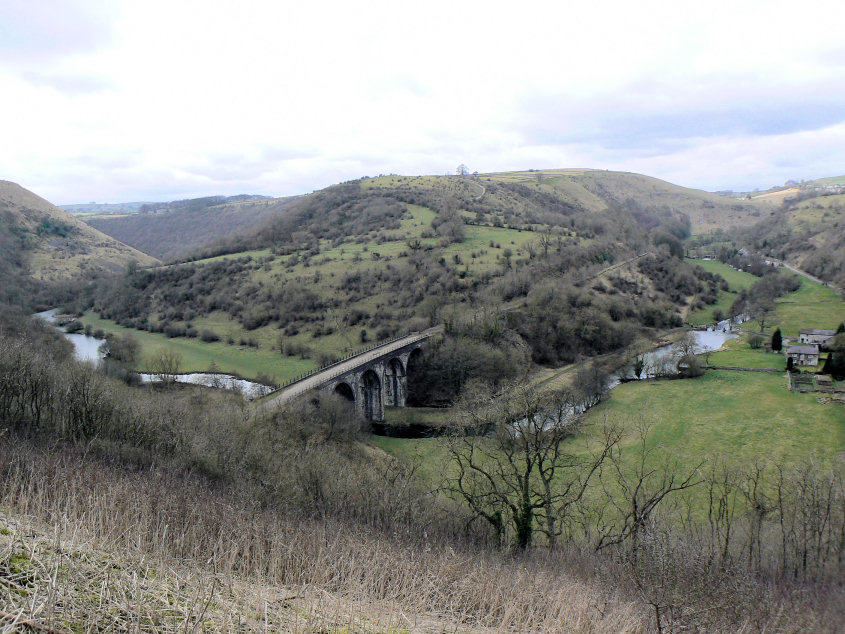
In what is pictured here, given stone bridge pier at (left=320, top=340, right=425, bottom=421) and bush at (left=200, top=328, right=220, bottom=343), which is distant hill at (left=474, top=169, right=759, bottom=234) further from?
bush at (left=200, top=328, right=220, bottom=343)

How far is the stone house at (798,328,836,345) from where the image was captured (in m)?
54.9

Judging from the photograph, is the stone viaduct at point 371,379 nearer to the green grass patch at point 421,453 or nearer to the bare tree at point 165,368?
the green grass patch at point 421,453

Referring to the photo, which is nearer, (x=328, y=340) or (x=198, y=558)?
(x=198, y=558)

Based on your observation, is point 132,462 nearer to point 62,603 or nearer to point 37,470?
point 37,470

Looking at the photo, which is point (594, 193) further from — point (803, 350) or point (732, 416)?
point (732, 416)

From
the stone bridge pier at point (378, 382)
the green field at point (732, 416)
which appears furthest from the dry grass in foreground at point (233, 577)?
the stone bridge pier at point (378, 382)

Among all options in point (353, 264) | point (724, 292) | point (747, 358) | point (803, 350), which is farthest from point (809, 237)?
point (353, 264)

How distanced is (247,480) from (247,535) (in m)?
8.09

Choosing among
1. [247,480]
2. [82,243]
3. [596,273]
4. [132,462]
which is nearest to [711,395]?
[596,273]

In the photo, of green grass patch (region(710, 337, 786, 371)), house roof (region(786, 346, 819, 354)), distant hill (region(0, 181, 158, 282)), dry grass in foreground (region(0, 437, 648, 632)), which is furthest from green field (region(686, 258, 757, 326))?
distant hill (region(0, 181, 158, 282))

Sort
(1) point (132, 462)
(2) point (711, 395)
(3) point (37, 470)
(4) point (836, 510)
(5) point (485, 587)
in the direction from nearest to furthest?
(5) point (485, 587) < (3) point (37, 470) < (1) point (132, 462) < (4) point (836, 510) < (2) point (711, 395)

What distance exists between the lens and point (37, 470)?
1050cm

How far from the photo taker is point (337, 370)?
4338 cm

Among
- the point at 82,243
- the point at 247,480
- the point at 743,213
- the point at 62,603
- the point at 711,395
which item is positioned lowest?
the point at 711,395
